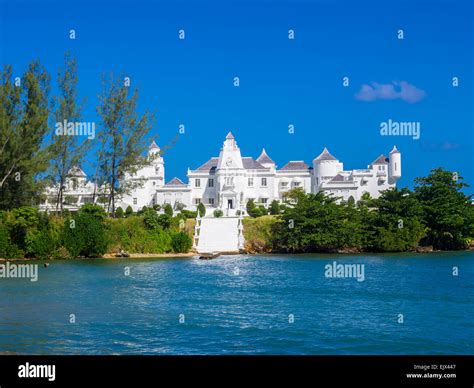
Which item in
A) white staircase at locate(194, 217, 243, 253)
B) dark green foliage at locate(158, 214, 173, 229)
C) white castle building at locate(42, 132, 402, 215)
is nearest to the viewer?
dark green foliage at locate(158, 214, 173, 229)

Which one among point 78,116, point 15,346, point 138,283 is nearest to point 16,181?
point 78,116

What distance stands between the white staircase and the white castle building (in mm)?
13868

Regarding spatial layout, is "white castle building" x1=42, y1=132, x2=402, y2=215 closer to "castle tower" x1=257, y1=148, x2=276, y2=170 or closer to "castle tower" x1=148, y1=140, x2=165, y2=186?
"castle tower" x1=148, y1=140, x2=165, y2=186

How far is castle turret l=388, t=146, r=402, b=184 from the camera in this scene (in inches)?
2327

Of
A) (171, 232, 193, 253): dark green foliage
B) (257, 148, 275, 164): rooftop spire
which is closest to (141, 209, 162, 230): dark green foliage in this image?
(171, 232, 193, 253): dark green foliage

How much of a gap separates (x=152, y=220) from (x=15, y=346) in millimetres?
22988

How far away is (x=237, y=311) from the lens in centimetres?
1522

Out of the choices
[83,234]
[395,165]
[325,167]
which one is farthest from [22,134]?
[395,165]

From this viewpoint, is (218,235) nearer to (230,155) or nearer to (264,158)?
(230,155)

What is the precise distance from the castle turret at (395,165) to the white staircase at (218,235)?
83.3 ft
